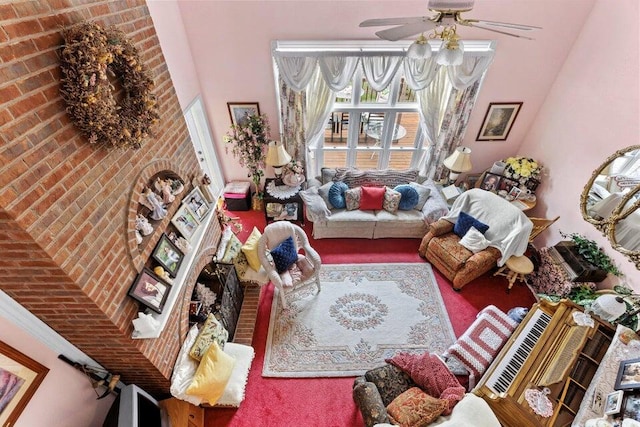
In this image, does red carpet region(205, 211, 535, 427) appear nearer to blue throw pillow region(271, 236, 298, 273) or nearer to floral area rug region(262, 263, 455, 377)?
floral area rug region(262, 263, 455, 377)

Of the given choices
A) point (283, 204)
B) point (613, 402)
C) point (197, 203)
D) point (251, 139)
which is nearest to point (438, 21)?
point (197, 203)

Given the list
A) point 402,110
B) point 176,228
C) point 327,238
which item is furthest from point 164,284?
point 402,110

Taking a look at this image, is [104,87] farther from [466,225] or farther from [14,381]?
[466,225]

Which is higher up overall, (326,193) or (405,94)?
(405,94)

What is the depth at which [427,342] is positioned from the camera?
351 centimetres

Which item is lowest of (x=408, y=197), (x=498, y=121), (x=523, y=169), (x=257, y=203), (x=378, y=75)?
(x=257, y=203)

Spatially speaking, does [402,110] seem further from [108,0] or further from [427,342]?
[108,0]

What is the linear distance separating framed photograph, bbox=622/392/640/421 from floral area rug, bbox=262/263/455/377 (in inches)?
61.2

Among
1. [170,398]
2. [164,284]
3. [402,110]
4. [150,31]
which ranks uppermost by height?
[150,31]

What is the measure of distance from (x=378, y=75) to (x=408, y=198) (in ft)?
6.08

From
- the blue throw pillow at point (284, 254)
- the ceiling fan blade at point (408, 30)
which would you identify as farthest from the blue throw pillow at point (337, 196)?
the ceiling fan blade at point (408, 30)

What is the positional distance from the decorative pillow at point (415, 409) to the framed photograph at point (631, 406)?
115cm

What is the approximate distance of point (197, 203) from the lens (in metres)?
3.28

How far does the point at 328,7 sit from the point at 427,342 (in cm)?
425
